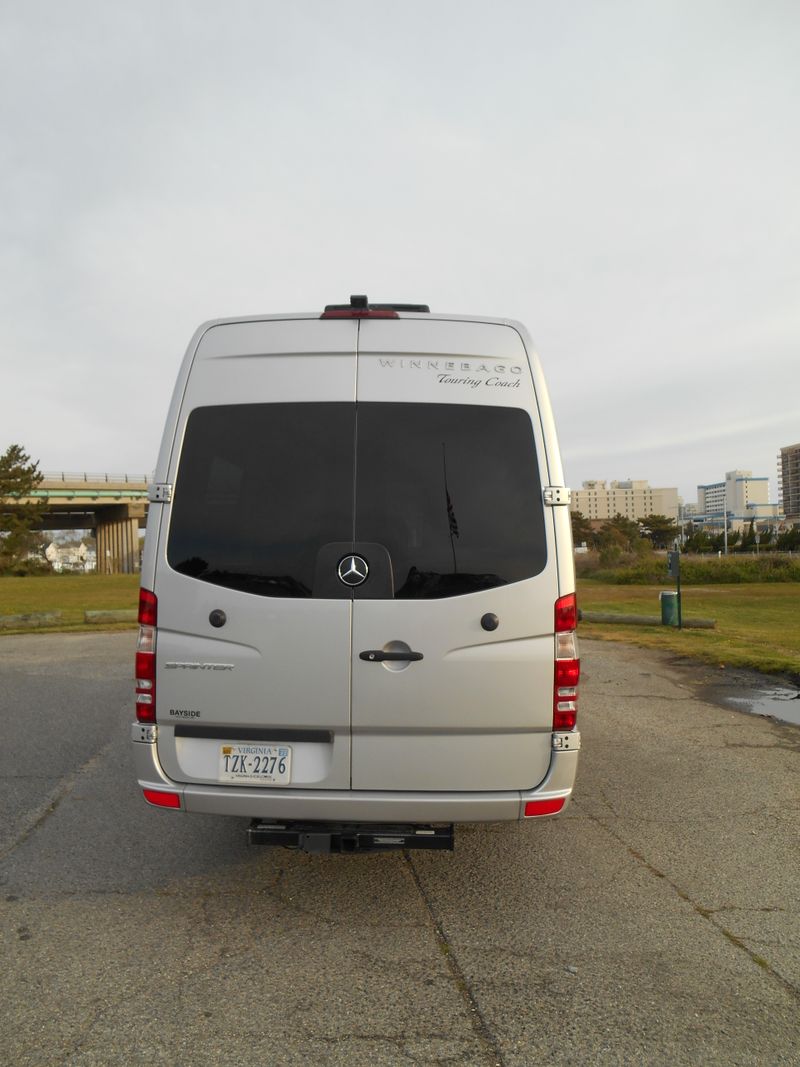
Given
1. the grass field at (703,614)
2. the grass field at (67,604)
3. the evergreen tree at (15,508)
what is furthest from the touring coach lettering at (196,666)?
the evergreen tree at (15,508)

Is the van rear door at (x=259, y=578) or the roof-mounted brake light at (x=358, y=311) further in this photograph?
the roof-mounted brake light at (x=358, y=311)

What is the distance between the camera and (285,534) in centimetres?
377

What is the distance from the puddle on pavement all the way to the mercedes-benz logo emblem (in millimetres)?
6421

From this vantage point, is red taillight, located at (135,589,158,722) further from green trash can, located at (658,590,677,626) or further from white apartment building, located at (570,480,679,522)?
white apartment building, located at (570,480,679,522)

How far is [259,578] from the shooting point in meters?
3.75

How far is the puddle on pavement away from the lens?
8.95 m

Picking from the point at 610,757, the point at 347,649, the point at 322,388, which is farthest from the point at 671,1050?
the point at 610,757

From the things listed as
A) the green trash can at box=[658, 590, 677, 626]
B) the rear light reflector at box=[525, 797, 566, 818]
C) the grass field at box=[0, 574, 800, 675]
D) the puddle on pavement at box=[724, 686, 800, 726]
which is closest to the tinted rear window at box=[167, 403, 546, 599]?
the rear light reflector at box=[525, 797, 566, 818]

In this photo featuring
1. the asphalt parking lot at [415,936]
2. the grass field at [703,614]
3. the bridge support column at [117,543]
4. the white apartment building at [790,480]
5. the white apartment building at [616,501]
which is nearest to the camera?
the asphalt parking lot at [415,936]

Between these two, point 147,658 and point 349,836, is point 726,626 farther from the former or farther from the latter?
point 147,658

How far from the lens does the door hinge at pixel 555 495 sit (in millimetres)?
3795

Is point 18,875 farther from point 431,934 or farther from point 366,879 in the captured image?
point 431,934

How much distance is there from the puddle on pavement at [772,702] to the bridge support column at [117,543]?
72856mm

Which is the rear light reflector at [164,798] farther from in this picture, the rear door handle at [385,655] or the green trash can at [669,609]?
the green trash can at [669,609]
